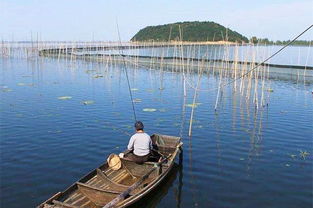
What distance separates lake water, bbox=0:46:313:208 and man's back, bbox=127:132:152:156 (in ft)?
4.29

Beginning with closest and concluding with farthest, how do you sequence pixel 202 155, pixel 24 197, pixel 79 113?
pixel 24 197 → pixel 202 155 → pixel 79 113

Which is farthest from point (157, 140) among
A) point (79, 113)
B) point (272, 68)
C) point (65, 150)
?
point (272, 68)

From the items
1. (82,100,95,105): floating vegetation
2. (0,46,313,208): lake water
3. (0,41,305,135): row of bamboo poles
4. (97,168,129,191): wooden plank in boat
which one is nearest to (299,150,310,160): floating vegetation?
(0,46,313,208): lake water

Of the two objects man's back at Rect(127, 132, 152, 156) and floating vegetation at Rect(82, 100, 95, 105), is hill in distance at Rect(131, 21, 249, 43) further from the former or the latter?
man's back at Rect(127, 132, 152, 156)

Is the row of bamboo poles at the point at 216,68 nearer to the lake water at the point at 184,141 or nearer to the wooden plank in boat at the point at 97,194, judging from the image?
the lake water at the point at 184,141

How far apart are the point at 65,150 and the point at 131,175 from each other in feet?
12.6

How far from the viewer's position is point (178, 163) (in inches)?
492

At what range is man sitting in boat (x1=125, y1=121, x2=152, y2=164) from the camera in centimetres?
1047

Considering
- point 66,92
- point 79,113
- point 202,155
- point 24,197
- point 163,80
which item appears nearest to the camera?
point 24,197

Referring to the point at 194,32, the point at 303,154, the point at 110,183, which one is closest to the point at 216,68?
the point at 303,154

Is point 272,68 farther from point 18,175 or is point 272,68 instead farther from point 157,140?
point 18,175

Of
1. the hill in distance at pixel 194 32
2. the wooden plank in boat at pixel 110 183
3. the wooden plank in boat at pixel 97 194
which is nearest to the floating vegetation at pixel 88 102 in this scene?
the wooden plank in boat at pixel 110 183

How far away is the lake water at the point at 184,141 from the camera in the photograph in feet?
32.8

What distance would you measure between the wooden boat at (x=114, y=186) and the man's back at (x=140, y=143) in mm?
368
